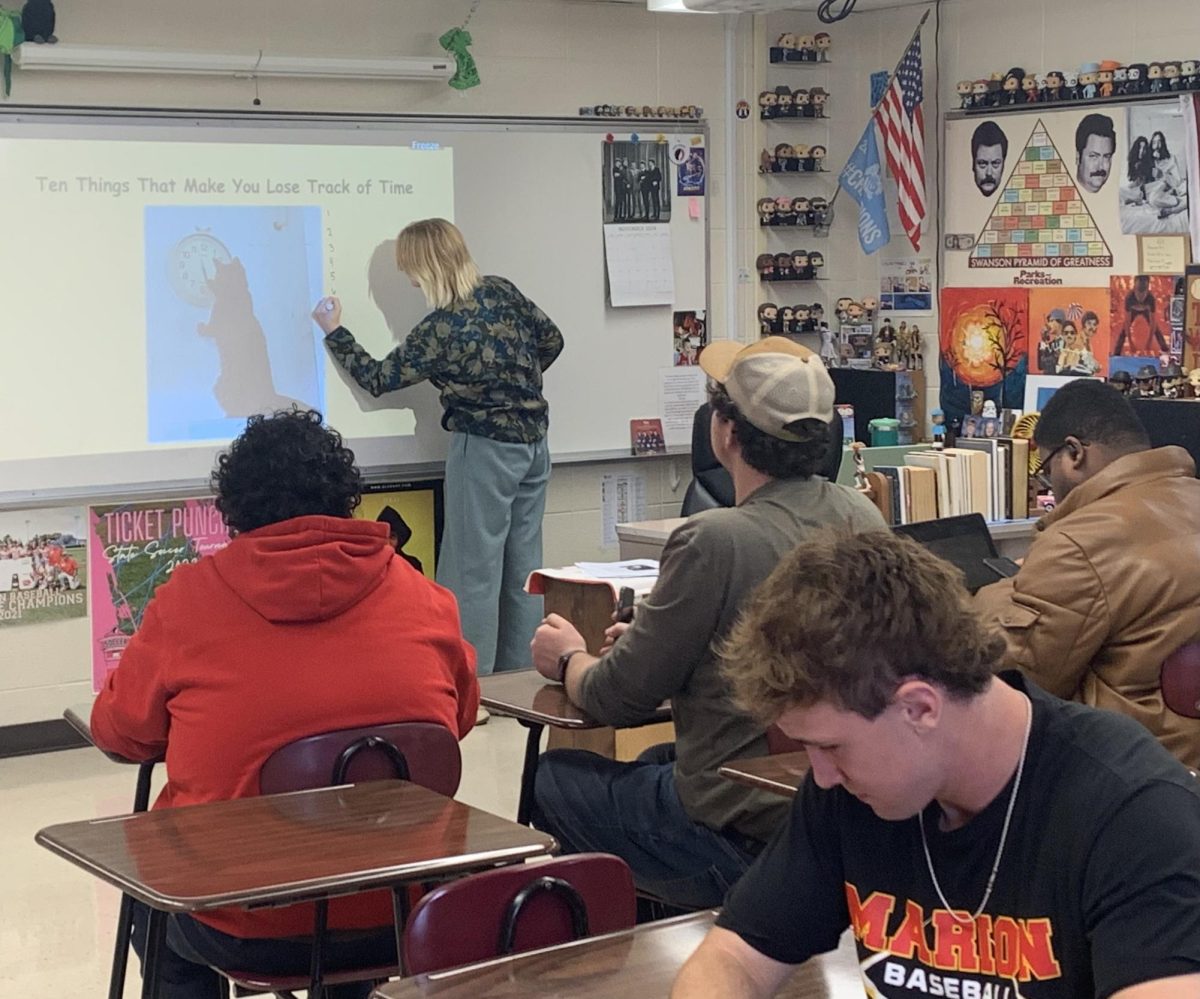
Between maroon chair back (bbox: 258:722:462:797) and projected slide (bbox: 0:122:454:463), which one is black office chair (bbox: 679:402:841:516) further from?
maroon chair back (bbox: 258:722:462:797)

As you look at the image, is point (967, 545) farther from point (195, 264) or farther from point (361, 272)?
point (195, 264)

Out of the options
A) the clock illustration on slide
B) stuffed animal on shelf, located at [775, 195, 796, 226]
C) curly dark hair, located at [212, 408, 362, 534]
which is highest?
stuffed animal on shelf, located at [775, 195, 796, 226]

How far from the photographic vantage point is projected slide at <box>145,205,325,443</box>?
18.5 feet

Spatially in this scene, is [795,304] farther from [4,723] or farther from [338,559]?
[338,559]

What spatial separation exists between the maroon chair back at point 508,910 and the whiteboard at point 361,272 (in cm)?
392

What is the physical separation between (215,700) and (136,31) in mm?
3574

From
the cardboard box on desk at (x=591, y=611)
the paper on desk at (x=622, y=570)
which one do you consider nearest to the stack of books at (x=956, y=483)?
the cardboard box on desk at (x=591, y=611)

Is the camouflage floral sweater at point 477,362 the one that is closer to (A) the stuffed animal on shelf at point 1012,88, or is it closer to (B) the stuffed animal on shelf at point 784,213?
(B) the stuffed animal on shelf at point 784,213

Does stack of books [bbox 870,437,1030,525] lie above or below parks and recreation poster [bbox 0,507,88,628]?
above

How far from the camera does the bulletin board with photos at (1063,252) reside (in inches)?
233

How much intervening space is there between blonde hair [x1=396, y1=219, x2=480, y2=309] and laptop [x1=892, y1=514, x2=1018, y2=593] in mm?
2203

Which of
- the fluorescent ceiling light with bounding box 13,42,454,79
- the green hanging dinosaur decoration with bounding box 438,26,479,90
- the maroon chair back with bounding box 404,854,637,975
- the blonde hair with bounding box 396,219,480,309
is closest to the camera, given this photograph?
the maroon chair back with bounding box 404,854,637,975

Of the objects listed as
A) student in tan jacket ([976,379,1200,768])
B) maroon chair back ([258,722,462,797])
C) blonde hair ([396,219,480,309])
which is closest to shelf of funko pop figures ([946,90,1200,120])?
blonde hair ([396,219,480,309])

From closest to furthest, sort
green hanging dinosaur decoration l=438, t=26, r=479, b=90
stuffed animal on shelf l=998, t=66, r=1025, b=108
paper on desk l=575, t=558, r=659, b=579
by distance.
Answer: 1. paper on desk l=575, t=558, r=659, b=579
2. green hanging dinosaur decoration l=438, t=26, r=479, b=90
3. stuffed animal on shelf l=998, t=66, r=1025, b=108
